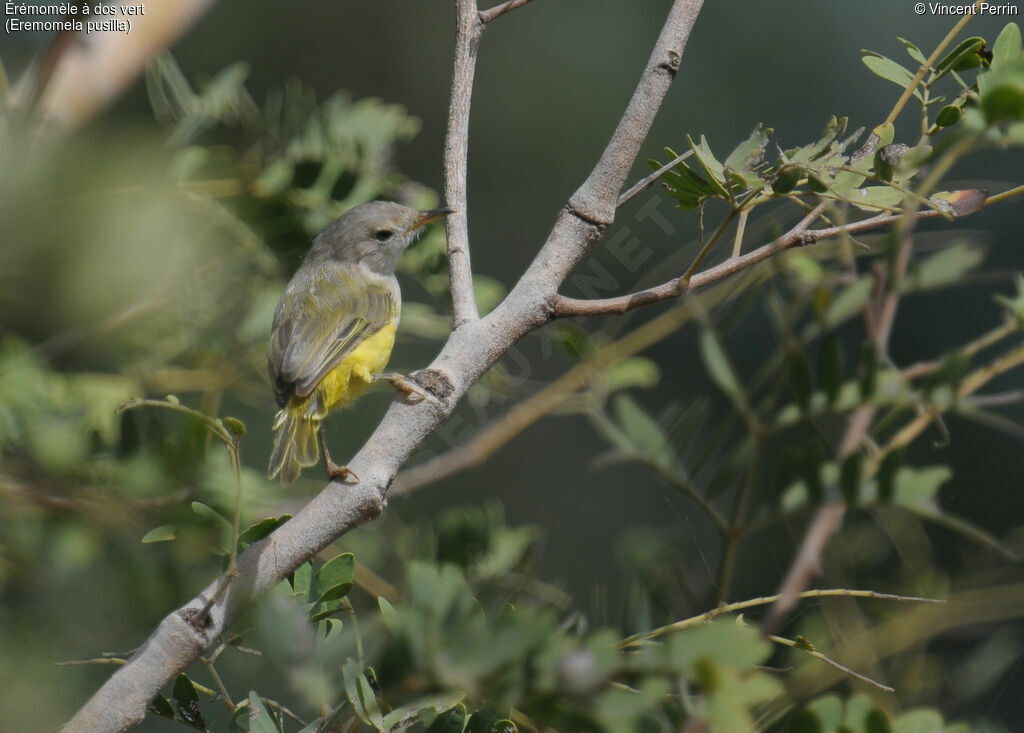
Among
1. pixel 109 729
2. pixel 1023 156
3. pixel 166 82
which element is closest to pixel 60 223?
pixel 166 82

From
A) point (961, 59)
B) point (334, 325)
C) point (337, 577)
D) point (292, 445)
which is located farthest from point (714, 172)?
point (334, 325)

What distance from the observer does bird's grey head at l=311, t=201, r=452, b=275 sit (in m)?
2.67

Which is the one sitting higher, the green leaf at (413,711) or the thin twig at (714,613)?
the thin twig at (714,613)

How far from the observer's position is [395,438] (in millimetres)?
920

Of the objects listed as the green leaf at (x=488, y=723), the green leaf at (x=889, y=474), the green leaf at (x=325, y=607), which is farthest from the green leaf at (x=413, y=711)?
the green leaf at (x=889, y=474)

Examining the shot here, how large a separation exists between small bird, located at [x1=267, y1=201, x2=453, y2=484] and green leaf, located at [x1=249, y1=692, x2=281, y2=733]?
2.04 ft

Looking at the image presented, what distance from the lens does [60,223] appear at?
1611mm

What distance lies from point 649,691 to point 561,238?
0.58m

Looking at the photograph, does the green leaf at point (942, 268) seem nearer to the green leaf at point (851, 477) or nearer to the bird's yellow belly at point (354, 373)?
the green leaf at point (851, 477)

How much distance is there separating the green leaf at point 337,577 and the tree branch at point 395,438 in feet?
0.09

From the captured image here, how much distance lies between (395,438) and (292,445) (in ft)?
3.01

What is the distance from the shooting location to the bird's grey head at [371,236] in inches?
105

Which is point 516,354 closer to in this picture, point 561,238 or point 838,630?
point 561,238

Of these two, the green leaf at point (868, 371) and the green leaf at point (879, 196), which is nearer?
the green leaf at point (868, 371)
